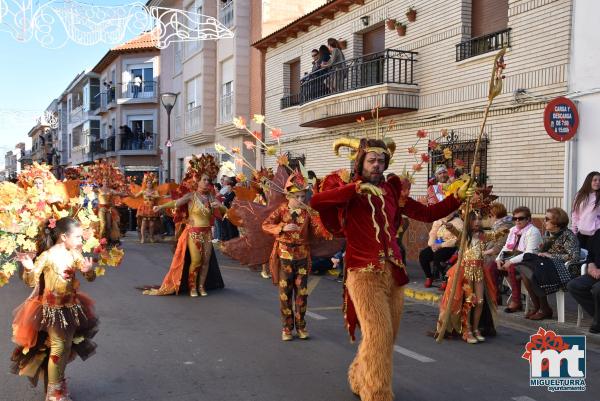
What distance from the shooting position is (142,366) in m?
6.02

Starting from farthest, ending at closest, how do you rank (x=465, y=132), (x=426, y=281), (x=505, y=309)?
(x=465, y=132) → (x=426, y=281) → (x=505, y=309)

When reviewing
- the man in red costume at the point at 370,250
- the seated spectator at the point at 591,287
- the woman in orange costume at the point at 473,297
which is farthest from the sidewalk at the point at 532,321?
the man in red costume at the point at 370,250

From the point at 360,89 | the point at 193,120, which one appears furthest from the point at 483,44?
the point at 193,120

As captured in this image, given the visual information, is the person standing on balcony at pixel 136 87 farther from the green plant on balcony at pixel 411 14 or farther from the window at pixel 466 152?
the window at pixel 466 152

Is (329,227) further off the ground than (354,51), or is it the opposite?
(354,51)

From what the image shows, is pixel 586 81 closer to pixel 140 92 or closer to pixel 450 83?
pixel 450 83

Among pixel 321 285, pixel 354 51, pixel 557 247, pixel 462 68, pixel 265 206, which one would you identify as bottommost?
pixel 321 285

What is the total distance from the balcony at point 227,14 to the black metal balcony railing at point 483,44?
13.2 meters

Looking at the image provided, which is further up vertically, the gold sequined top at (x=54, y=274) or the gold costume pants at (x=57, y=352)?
the gold sequined top at (x=54, y=274)

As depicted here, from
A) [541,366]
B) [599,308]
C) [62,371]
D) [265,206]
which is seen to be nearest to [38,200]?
[62,371]

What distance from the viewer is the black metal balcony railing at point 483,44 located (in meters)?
12.6

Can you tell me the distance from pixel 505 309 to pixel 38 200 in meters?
6.62

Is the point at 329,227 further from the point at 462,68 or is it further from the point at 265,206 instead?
the point at 462,68

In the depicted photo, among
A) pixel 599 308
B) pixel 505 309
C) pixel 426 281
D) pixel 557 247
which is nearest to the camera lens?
pixel 599 308
